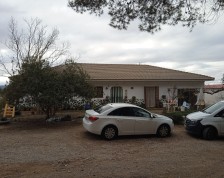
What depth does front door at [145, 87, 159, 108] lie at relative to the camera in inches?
1328

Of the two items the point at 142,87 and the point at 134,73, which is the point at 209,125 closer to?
the point at 142,87

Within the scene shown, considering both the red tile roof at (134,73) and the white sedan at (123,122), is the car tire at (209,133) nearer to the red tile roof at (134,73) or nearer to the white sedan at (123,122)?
Answer: the white sedan at (123,122)

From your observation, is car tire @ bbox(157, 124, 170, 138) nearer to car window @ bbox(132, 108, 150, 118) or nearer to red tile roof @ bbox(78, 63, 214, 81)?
car window @ bbox(132, 108, 150, 118)

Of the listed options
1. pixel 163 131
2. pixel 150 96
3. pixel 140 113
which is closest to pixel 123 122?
pixel 140 113

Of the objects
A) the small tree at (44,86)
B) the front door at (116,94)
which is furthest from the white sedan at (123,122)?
the front door at (116,94)

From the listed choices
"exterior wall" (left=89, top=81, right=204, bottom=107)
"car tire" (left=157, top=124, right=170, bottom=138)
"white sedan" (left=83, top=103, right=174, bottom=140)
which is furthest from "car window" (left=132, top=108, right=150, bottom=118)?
"exterior wall" (left=89, top=81, right=204, bottom=107)

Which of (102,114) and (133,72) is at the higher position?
(133,72)

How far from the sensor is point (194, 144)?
14.6 metres

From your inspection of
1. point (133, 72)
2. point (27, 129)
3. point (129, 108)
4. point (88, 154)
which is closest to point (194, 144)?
point (129, 108)

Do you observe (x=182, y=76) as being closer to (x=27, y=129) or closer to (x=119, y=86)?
(x=119, y=86)

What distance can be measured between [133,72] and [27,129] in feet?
58.1

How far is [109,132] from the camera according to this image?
1543 centimetres

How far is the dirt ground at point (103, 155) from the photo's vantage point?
9.79 metres

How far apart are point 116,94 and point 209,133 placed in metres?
17.2
